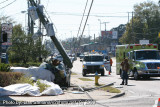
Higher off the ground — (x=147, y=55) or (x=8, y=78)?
(x=147, y=55)

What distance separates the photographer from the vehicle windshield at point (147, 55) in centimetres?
3117

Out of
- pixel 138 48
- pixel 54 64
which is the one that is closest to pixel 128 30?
pixel 138 48

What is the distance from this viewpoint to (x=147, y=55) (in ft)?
103

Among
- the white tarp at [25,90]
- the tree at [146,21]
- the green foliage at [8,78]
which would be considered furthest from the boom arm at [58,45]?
the tree at [146,21]

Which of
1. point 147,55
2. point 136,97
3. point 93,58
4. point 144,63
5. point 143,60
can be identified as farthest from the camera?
point 93,58

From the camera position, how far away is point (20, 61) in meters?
39.6

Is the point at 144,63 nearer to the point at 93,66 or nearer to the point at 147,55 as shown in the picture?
the point at 147,55

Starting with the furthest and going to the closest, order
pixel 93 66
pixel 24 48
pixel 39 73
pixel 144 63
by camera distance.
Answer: pixel 24 48 < pixel 93 66 < pixel 144 63 < pixel 39 73

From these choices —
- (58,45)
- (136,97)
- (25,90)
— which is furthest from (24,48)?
(136,97)

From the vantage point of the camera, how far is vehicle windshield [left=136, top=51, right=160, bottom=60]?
3117cm

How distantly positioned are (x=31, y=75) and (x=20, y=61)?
1865cm

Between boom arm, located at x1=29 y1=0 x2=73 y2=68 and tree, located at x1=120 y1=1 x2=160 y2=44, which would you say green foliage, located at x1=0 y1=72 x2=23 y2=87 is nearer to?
boom arm, located at x1=29 y1=0 x2=73 y2=68

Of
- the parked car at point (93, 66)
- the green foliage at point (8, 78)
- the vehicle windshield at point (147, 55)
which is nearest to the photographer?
the green foliage at point (8, 78)

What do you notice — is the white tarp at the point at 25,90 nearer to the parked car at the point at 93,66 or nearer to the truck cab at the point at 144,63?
the truck cab at the point at 144,63
